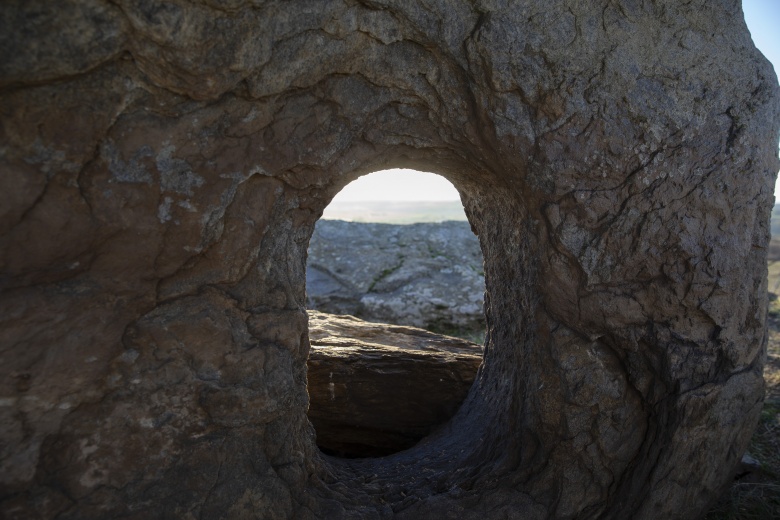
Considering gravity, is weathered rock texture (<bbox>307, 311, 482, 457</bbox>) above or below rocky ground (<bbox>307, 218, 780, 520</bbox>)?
below

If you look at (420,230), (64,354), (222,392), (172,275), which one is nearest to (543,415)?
(222,392)

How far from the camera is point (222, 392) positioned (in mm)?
1515

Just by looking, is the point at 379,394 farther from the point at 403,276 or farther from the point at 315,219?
the point at 403,276

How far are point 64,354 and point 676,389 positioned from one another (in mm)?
1609

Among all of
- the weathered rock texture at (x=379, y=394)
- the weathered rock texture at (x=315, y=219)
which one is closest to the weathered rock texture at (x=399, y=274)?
the weathered rock texture at (x=379, y=394)

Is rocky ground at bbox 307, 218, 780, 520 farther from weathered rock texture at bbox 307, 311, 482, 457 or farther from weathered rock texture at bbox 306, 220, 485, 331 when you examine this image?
weathered rock texture at bbox 307, 311, 482, 457

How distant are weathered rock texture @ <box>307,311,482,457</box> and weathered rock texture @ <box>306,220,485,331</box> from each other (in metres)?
1.99

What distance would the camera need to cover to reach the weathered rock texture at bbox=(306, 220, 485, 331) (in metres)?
4.82

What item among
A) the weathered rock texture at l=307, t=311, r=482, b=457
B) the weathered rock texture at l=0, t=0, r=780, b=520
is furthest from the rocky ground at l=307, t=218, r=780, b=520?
the weathered rock texture at l=0, t=0, r=780, b=520

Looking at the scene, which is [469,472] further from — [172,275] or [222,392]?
[172,275]

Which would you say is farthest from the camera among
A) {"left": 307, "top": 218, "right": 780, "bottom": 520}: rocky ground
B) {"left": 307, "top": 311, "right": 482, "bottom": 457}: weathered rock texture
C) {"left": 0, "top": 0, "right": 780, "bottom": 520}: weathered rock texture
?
{"left": 307, "top": 218, "right": 780, "bottom": 520}: rocky ground

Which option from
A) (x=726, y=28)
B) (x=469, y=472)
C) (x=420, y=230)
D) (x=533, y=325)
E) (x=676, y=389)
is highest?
(x=726, y=28)

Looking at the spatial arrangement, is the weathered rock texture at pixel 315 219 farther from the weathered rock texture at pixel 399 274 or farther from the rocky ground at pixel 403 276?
the weathered rock texture at pixel 399 274

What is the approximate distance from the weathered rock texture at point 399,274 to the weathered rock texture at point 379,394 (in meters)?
1.99
